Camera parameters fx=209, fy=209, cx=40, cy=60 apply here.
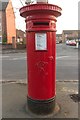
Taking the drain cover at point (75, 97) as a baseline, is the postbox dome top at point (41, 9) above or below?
above

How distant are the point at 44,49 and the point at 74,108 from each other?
1532mm

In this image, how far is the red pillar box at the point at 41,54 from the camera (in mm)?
4055

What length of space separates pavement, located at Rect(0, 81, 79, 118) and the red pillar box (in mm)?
231

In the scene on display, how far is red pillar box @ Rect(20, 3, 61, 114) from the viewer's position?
4055mm

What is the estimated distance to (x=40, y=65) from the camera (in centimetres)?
418

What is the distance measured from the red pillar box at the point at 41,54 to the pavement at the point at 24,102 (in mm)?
231

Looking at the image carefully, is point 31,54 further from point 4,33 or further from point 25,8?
point 4,33

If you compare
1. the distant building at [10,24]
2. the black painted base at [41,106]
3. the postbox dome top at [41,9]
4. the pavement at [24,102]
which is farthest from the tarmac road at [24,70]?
the distant building at [10,24]

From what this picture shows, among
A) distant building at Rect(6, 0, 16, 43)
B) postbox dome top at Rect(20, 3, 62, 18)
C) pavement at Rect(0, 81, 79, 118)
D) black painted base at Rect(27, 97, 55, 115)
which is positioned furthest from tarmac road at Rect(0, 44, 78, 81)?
distant building at Rect(6, 0, 16, 43)

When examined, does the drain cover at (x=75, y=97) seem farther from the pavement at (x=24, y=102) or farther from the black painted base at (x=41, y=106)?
the black painted base at (x=41, y=106)

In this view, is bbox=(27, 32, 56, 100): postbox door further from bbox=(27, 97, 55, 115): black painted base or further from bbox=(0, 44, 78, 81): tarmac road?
bbox=(0, 44, 78, 81): tarmac road

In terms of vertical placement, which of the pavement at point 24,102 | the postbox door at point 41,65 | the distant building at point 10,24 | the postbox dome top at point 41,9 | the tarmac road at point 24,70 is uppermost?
the distant building at point 10,24

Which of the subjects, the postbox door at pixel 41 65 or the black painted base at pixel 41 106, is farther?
the black painted base at pixel 41 106

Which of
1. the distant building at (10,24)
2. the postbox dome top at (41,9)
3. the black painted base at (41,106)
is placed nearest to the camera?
the postbox dome top at (41,9)
